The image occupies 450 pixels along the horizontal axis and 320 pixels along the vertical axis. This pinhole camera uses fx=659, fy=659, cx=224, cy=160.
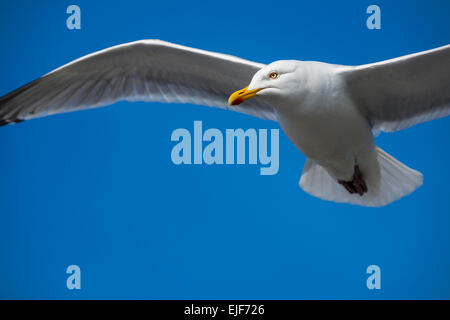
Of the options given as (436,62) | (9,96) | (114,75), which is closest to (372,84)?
(436,62)

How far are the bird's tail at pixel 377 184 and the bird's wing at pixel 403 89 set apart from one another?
16 centimetres

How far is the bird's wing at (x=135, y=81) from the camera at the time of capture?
2.43 meters

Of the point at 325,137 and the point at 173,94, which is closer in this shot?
the point at 325,137

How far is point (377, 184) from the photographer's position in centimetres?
248

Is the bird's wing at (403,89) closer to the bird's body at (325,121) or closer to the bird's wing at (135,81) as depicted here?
the bird's body at (325,121)

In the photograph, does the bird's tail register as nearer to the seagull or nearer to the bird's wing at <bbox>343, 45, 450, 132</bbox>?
the seagull

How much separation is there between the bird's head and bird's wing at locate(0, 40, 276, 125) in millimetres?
345

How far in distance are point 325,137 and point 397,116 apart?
390 mm

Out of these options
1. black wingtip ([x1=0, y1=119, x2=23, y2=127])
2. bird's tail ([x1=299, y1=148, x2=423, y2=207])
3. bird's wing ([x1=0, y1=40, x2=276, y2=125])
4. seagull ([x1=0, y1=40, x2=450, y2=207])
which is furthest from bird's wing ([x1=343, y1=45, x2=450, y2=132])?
black wingtip ([x1=0, y1=119, x2=23, y2=127])

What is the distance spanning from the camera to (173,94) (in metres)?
2.60

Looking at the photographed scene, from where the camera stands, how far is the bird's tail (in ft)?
8.15

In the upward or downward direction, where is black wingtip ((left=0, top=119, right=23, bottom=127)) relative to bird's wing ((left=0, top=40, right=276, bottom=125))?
downward

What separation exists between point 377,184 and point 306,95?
24.6 inches

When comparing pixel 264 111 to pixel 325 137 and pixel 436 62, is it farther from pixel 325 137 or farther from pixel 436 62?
pixel 436 62
